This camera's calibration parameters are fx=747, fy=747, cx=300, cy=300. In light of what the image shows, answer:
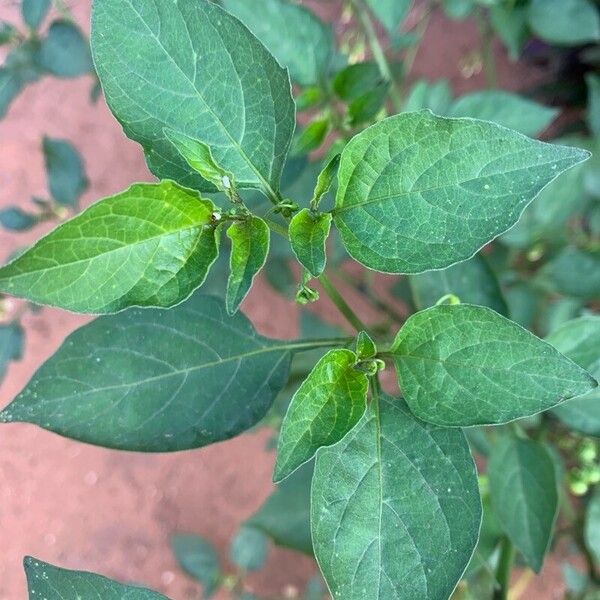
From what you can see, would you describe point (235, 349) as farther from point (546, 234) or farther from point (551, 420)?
point (546, 234)

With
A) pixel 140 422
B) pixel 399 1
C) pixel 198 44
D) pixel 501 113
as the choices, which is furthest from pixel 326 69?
pixel 140 422

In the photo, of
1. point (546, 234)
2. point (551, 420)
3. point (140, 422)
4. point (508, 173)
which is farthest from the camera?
point (546, 234)

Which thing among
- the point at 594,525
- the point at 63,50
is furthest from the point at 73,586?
the point at 594,525

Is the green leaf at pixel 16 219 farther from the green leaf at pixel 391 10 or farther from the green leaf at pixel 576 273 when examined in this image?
the green leaf at pixel 576 273

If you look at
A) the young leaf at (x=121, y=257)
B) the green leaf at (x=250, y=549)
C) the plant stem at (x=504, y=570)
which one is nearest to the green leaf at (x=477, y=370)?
the young leaf at (x=121, y=257)

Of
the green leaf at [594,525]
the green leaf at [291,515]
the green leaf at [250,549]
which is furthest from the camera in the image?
the green leaf at [250,549]

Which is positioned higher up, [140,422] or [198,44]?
[198,44]

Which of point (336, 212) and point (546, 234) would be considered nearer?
point (336, 212)
